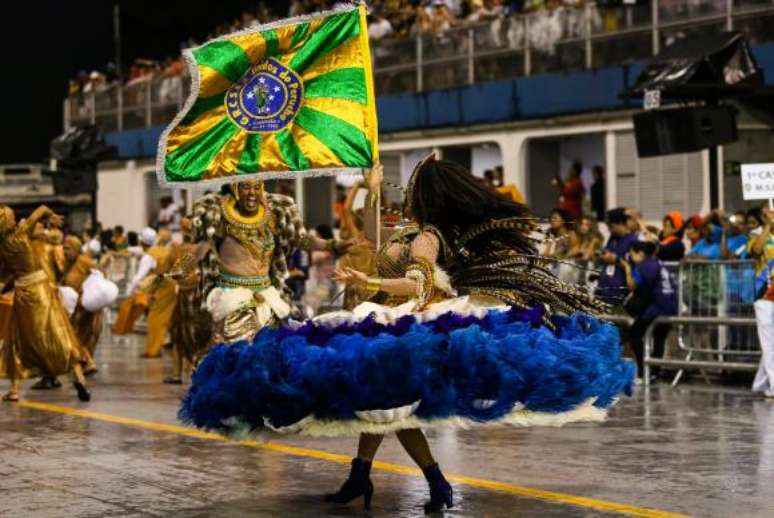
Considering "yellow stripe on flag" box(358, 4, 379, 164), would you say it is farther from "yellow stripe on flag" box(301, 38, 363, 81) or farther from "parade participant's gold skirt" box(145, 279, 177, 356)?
"parade participant's gold skirt" box(145, 279, 177, 356)

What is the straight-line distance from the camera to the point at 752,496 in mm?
9648

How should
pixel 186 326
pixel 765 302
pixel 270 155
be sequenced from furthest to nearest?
pixel 186 326 < pixel 765 302 < pixel 270 155

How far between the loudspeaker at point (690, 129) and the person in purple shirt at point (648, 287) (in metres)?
1.74

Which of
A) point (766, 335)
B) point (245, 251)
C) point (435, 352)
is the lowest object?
point (766, 335)

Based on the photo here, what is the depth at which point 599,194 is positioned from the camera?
2633 centimetres

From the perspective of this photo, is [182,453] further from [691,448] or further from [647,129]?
[647,129]

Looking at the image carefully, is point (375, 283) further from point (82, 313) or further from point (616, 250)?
point (82, 313)

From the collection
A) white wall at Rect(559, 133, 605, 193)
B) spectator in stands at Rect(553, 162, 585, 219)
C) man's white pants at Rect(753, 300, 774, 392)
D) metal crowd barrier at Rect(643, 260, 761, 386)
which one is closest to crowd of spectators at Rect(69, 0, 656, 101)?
white wall at Rect(559, 133, 605, 193)

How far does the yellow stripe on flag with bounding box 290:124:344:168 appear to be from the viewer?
1111 cm

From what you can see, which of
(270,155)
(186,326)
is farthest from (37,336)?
(270,155)

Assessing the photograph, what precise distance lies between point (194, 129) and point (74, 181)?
73.6ft

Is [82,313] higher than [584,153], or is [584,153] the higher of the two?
[584,153]

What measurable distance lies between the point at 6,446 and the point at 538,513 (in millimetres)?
4873

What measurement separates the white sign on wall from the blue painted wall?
6.47 metres
